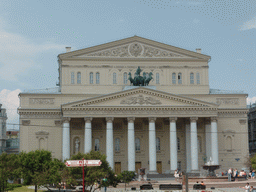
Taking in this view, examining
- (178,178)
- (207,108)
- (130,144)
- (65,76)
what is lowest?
(178,178)

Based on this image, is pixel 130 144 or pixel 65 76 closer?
pixel 130 144

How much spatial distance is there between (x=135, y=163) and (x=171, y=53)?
55.2 ft

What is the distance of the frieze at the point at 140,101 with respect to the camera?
5919 centimetres

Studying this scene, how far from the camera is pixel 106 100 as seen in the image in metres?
58.9

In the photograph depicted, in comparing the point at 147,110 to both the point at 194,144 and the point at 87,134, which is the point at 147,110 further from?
the point at 87,134

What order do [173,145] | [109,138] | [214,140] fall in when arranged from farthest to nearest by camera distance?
[214,140], [173,145], [109,138]

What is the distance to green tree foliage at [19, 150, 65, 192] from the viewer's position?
39312 mm

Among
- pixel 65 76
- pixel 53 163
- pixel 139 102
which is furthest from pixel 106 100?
pixel 53 163

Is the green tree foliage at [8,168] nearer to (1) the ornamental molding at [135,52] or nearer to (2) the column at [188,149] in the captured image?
(1) the ornamental molding at [135,52]

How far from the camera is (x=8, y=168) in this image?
4753 cm

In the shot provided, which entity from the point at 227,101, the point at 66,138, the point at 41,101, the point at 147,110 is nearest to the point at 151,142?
the point at 147,110

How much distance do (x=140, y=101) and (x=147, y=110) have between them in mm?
1510

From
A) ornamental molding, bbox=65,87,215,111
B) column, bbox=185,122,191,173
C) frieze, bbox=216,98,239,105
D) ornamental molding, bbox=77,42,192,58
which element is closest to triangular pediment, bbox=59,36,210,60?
ornamental molding, bbox=77,42,192,58

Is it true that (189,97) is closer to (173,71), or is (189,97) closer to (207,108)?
(207,108)
